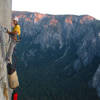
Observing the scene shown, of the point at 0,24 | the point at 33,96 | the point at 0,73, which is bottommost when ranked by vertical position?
the point at 33,96

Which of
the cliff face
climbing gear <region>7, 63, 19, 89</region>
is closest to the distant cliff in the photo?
climbing gear <region>7, 63, 19, 89</region>

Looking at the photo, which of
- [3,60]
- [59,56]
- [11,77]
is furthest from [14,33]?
[59,56]

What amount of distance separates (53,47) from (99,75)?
57088 millimetres

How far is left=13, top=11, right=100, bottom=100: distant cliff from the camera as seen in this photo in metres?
89.4

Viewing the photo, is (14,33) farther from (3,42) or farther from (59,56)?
(59,56)

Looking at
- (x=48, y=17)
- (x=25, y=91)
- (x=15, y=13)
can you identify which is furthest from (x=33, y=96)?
(x=15, y=13)

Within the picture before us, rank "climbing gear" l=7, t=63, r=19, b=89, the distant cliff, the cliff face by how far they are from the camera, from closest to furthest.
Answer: the cliff face
"climbing gear" l=7, t=63, r=19, b=89
the distant cliff

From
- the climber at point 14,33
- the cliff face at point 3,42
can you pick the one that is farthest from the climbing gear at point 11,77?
the climber at point 14,33

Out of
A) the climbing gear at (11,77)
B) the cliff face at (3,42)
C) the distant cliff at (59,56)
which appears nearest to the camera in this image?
the cliff face at (3,42)

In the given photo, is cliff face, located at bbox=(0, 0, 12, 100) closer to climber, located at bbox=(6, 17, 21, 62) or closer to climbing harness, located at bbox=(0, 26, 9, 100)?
climbing harness, located at bbox=(0, 26, 9, 100)

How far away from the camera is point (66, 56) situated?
4882 inches

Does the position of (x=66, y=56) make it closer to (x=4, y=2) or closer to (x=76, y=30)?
(x=76, y=30)

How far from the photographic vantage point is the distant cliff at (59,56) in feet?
293

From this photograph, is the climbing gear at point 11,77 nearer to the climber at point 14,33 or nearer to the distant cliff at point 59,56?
the climber at point 14,33
